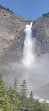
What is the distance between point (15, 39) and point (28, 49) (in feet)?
20.4

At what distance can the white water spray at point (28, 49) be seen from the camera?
64.1m

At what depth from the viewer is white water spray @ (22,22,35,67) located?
64.1 meters

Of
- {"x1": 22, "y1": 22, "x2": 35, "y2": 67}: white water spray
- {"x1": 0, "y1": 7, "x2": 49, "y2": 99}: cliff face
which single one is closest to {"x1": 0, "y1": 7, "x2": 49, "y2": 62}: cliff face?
{"x1": 0, "y1": 7, "x2": 49, "y2": 99}: cliff face

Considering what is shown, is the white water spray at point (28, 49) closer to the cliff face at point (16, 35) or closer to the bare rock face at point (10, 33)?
the cliff face at point (16, 35)

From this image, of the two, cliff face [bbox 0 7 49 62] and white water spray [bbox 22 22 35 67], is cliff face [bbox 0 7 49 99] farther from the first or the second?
white water spray [bbox 22 22 35 67]

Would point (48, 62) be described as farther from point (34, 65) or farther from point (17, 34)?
point (17, 34)

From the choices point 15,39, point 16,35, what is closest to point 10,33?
point 16,35

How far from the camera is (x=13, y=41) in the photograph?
214ft

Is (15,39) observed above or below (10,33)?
below

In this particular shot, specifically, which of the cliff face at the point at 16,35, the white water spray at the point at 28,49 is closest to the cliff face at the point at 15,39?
the cliff face at the point at 16,35

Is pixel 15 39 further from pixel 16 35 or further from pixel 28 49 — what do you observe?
pixel 28 49

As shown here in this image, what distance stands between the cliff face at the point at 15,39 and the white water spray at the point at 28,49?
1.49m

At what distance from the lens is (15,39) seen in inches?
2616

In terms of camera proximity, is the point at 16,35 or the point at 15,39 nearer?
the point at 15,39
